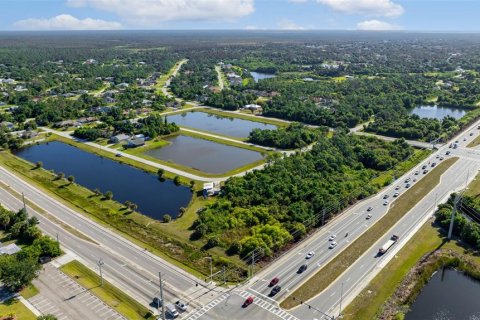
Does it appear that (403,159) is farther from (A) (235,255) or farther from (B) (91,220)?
(B) (91,220)

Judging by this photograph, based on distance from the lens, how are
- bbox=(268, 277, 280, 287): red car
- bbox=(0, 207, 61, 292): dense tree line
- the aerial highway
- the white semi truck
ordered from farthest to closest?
the white semi truck < bbox=(268, 277, 280, 287): red car < the aerial highway < bbox=(0, 207, 61, 292): dense tree line

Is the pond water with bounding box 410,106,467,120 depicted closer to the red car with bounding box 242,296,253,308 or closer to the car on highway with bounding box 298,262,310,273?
the car on highway with bounding box 298,262,310,273

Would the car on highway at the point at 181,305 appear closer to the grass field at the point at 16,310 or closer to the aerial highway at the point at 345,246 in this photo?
the aerial highway at the point at 345,246

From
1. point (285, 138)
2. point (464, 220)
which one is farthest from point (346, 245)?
point (285, 138)

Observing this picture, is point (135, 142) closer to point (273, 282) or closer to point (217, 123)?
point (217, 123)

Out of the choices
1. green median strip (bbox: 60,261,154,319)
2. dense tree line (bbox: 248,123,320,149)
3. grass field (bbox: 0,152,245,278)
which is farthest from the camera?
dense tree line (bbox: 248,123,320,149)

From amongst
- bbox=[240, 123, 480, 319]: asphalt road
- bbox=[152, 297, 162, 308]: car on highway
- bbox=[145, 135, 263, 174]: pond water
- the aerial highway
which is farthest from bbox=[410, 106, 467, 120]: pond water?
bbox=[152, 297, 162, 308]: car on highway
